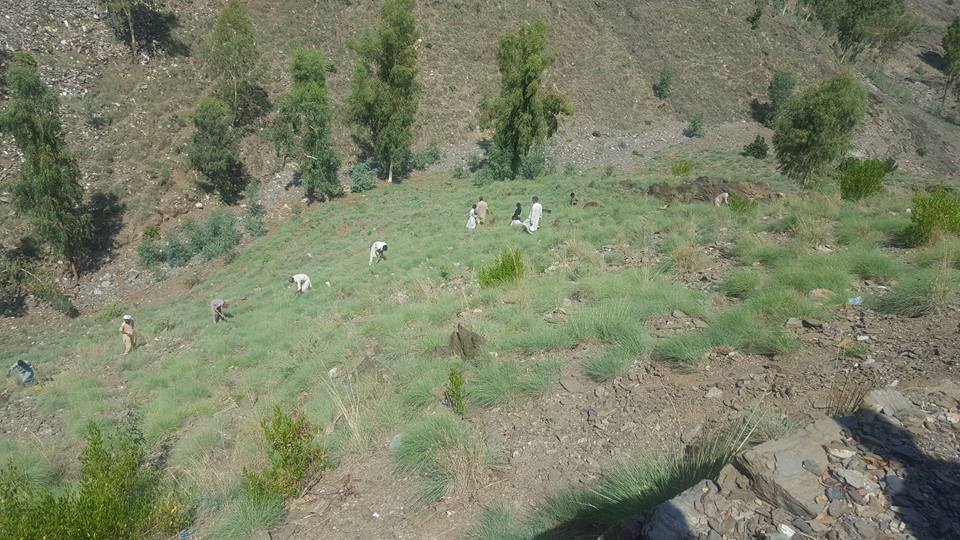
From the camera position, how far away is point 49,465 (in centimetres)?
661

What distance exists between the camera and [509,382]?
16.7 ft

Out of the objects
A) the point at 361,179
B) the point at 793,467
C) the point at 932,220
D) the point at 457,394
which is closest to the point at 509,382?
the point at 457,394

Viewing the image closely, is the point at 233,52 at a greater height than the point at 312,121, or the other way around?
the point at 233,52

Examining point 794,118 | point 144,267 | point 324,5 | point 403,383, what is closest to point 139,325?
point 144,267

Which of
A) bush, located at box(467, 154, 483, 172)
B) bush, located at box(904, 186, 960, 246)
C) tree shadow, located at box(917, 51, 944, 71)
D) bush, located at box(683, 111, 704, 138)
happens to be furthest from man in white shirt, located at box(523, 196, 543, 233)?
tree shadow, located at box(917, 51, 944, 71)

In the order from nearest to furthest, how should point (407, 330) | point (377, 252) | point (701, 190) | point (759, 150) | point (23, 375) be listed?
point (407, 330) < point (23, 375) < point (377, 252) < point (701, 190) < point (759, 150)

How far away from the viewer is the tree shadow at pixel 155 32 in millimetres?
30311

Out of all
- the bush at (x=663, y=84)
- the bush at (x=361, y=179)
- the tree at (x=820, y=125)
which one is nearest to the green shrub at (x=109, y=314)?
the bush at (x=361, y=179)

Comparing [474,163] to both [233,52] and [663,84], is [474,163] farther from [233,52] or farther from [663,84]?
[663,84]

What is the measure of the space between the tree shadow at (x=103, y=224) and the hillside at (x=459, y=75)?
1.19ft

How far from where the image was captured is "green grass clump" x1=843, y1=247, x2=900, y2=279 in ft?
19.8

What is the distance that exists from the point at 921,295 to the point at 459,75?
3943cm

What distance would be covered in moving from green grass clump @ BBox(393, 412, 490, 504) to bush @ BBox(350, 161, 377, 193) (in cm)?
2528

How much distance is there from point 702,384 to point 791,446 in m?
1.52
